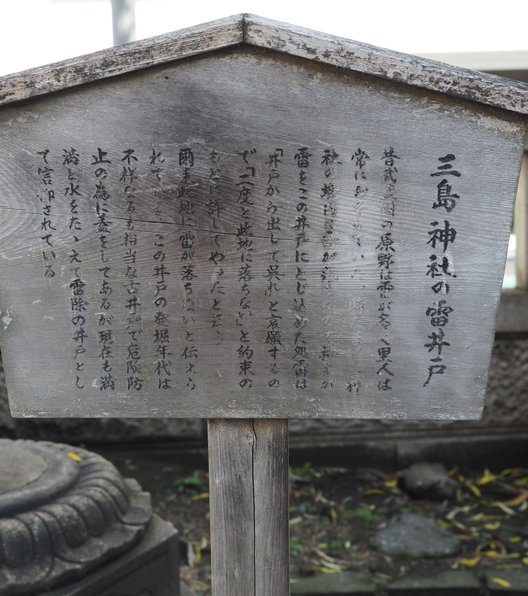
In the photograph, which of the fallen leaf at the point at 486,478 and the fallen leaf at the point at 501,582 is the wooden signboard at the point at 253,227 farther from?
the fallen leaf at the point at 486,478

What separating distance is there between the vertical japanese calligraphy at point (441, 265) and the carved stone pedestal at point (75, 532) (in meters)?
1.45

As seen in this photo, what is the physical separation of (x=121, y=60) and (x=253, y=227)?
20.4 inches

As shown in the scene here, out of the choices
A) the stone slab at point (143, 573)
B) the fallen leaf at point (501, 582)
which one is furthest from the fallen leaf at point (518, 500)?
the stone slab at point (143, 573)

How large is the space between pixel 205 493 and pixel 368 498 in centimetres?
104

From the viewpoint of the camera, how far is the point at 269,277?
6.06ft

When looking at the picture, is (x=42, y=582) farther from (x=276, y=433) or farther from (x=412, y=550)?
(x=412, y=550)

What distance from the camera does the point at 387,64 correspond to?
166 centimetres

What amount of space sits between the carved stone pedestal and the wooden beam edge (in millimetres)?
1823

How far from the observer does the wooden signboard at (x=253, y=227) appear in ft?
5.62

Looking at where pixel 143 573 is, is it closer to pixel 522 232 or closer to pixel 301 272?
pixel 301 272

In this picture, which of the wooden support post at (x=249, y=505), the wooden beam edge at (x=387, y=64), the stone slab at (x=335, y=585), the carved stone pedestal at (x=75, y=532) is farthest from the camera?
the stone slab at (x=335, y=585)

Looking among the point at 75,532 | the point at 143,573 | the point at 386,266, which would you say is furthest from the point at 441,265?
the point at 143,573

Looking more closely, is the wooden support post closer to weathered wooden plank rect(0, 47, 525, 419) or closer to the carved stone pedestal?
weathered wooden plank rect(0, 47, 525, 419)

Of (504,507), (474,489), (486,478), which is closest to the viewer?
(504,507)
